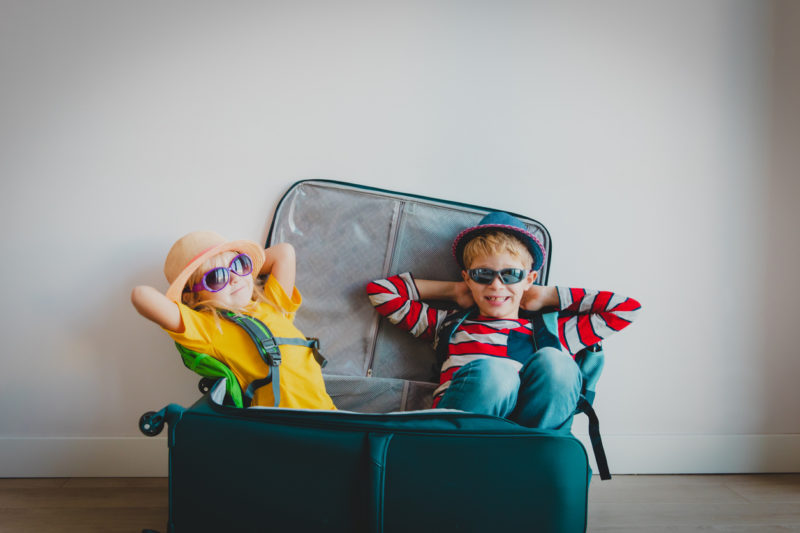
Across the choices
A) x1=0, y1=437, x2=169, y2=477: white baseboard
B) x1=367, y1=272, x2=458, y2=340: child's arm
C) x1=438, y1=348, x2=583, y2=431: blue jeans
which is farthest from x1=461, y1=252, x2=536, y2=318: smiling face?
x1=0, y1=437, x2=169, y2=477: white baseboard

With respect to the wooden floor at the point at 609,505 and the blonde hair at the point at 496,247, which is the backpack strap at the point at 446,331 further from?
the wooden floor at the point at 609,505

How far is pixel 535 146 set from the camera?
1604 millimetres

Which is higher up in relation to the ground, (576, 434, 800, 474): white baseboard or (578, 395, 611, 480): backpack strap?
(578, 395, 611, 480): backpack strap

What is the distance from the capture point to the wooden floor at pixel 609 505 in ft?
4.26

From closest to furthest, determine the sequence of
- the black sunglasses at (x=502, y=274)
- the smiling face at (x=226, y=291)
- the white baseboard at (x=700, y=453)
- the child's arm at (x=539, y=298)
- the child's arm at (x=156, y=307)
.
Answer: the child's arm at (x=156, y=307)
the smiling face at (x=226, y=291)
the black sunglasses at (x=502, y=274)
the child's arm at (x=539, y=298)
the white baseboard at (x=700, y=453)

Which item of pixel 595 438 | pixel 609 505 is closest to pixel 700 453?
pixel 609 505

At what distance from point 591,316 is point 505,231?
35 centimetres

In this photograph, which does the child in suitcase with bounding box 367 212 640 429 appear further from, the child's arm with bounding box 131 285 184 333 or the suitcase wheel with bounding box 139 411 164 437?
the suitcase wheel with bounding box 139 411 164 437

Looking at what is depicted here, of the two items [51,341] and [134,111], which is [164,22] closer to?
[134,111]

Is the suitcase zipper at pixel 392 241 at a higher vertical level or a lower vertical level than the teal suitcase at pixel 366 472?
higher

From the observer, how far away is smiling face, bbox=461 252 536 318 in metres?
1.35

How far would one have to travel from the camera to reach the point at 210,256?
48.4 inches

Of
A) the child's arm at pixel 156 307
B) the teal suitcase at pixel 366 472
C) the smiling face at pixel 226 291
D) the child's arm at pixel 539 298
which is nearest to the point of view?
the teal suitcase at pixel 366 472

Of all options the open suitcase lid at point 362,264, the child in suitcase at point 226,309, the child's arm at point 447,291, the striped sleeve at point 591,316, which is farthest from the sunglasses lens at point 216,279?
the striped sleeve at point 591,316
